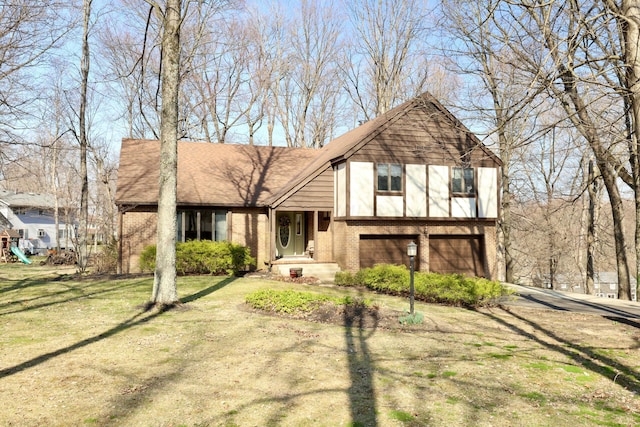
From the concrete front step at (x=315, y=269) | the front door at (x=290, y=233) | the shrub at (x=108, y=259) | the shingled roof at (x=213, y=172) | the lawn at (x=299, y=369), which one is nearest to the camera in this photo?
the lawn at (x=299, y=369)

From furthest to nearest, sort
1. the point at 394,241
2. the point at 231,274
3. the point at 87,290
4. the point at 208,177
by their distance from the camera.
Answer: the point at 208,177 → the point at 394,241 → the point at 231,274 → the point at 87,290

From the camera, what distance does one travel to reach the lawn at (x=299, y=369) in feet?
16.9

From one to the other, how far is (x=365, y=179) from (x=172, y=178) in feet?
33.3

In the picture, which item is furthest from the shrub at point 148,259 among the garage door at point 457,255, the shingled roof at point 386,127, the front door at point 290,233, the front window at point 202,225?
the garage door at point 457,255

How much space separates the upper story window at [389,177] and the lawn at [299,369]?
8958mm

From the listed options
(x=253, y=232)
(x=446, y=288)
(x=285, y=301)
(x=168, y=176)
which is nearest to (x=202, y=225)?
(x=253, y=232)

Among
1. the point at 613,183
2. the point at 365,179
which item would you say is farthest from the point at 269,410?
the point at 613,183

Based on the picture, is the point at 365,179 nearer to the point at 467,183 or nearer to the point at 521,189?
the point at 467,183

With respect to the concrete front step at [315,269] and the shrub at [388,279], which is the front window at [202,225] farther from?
Result: the shrub at [388,279]

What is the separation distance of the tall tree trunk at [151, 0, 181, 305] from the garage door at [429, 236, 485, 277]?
13223 millimetres

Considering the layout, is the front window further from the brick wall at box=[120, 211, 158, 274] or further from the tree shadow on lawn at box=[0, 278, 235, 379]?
the tree shadow on lawn at box=[0, 278, 235, 379]

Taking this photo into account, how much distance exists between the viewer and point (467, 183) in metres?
20.6

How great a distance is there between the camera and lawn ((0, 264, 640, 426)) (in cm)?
514

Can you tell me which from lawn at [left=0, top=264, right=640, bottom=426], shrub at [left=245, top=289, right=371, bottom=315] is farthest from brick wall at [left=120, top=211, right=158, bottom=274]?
shrub at [left=245, top=289, right=371, bottom=315]
